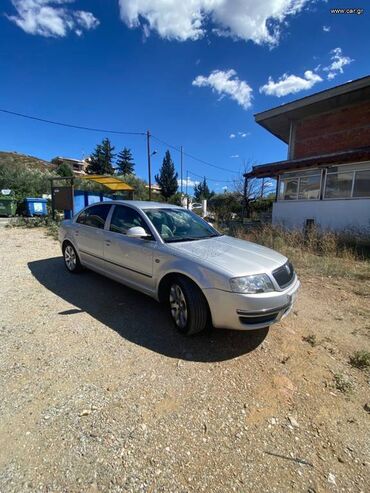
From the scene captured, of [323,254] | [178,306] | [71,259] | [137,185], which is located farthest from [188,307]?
[137,185]

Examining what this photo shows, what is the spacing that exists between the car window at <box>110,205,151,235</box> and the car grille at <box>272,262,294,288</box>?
187 cm

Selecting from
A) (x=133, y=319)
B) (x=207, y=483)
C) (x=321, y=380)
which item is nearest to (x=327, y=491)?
(x=207, y=483)

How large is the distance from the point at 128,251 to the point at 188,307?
4.48 feet

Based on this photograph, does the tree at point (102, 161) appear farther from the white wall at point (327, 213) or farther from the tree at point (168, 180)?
the white wall at point (327, 213)

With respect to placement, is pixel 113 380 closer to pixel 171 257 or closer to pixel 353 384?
pixel 171 257

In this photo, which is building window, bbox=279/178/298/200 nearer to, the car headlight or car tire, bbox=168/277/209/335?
the car headlight

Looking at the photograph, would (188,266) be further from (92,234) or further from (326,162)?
(326,162)

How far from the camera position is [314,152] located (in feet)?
43.6

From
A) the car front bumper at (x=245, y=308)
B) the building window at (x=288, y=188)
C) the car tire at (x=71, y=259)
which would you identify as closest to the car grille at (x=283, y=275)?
the car front bumper at (x=245, y=308)

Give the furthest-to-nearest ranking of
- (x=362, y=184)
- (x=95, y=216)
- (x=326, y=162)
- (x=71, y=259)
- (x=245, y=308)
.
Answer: (x=326, y=162)
(x=362, y=184)
(x=71, y=259)
(x=95, y=216)
(x=245, y=308)

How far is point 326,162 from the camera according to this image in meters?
10.8

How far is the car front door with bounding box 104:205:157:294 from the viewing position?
345 centimetres

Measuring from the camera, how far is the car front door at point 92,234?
4.36m

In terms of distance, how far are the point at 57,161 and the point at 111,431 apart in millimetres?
80328
